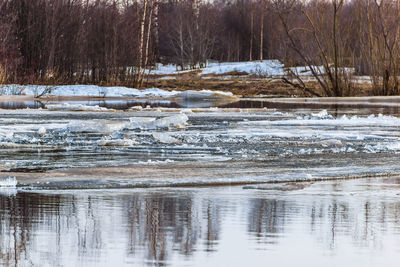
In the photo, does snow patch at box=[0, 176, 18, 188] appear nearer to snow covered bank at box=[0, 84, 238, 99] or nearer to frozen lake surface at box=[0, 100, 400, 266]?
frozen lake surface at box=[0, 100, 400, 266]

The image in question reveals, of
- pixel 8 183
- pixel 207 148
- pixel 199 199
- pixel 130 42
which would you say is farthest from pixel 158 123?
pixel 130 42

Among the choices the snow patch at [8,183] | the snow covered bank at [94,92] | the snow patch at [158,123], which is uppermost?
the snow covered bank at [94,92]

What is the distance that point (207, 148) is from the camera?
11.1 metres

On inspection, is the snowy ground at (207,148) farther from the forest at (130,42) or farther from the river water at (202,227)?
the forest at (130,42)

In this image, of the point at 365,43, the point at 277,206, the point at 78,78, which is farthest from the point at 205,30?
Result: the point at 277,206

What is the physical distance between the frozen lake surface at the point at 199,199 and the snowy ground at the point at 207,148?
0.02 metres

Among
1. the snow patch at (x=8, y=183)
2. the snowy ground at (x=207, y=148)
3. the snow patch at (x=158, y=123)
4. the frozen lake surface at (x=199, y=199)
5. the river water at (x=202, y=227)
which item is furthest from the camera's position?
the snow patch at (x=158, y=123)

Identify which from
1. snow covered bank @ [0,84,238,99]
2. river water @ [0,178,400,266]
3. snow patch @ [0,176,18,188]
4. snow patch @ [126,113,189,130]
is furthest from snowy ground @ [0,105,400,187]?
snow covered bank @ [0,84,238,99]

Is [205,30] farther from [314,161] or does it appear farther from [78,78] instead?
[314,161]

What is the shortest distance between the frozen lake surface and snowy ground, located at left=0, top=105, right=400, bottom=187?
23 mm

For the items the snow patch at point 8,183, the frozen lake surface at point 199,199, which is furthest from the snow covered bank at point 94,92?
the snow patch at point 8,183

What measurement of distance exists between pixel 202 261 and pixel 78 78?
3162 cm

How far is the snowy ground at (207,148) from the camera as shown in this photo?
27.9ft

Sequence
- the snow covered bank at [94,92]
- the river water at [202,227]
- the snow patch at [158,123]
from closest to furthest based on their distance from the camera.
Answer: the river water at [202,227] → the snow patch at [158,123] → the snow covered bank at [94,92]
